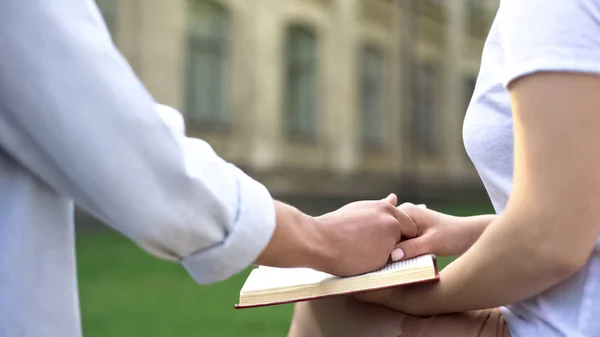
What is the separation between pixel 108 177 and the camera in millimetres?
947

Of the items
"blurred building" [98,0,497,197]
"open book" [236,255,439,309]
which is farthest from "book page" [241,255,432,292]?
"blurred building" [98,0,497,197]

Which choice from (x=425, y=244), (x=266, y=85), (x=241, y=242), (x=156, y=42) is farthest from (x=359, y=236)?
(x=266, y=85)

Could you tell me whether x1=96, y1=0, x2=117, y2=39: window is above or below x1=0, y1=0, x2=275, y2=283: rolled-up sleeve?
below

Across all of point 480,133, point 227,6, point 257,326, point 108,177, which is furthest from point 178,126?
point 227,6

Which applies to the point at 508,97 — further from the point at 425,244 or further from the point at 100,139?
the point at 100,139

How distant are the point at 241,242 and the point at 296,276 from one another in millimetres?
274

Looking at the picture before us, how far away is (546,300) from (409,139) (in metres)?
20.0

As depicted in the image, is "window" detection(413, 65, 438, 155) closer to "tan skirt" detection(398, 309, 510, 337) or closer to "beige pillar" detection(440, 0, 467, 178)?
"beige pillar" detection(440, 0, 467, 178)

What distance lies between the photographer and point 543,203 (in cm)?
108

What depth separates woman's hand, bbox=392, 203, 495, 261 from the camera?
4.41 ft

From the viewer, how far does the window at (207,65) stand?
46.9 feet

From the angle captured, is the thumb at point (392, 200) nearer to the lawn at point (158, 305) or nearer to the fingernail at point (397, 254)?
the fingernail at point (397, 254)

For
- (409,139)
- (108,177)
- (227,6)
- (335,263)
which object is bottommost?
(409,139)

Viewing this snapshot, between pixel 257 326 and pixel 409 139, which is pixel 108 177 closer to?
pixel 257 326
